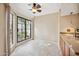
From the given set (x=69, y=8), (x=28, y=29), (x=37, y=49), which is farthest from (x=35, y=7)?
(x=37, y=49)

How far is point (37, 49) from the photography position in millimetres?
2326

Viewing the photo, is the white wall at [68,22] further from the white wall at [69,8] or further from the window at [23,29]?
the window at [23,29]

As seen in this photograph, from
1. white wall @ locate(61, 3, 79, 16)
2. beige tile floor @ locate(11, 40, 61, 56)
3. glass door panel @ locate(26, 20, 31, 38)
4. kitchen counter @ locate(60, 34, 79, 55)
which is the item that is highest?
white wall @ locate(61, 3, 79, 16)

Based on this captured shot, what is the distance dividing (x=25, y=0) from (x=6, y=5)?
1.08 feet

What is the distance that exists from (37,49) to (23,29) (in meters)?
0.43

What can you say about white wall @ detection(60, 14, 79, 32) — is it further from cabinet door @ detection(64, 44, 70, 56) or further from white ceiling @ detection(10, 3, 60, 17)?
cabinet door @ detection(64, 44, 70, 56)

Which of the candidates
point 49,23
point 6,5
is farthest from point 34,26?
point 6,5

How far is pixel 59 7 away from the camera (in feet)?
7.56

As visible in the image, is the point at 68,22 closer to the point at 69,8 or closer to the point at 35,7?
the point at 69,8

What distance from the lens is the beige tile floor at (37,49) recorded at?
2285 millimetres

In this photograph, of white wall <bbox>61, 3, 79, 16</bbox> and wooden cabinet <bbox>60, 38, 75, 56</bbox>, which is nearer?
wooden cabinet <bbox>60, 38, 75, 56</bbox>

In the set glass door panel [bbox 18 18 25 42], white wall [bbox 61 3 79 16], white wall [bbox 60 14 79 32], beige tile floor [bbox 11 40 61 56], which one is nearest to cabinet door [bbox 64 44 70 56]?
beige tile floor [bbox 11 40 61 56]

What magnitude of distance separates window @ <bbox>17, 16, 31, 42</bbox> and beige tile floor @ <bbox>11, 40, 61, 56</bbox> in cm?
13

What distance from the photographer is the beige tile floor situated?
2.29 meters
